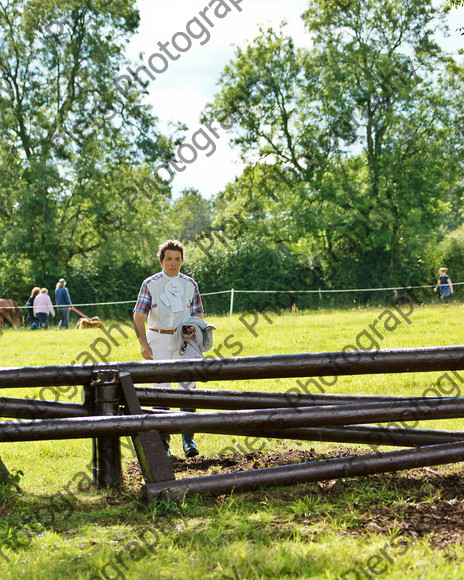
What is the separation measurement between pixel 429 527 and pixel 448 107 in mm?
34300

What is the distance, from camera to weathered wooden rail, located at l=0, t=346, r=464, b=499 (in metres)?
3.90

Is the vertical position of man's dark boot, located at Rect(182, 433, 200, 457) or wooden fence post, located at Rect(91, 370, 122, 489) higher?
wooden fence post, located at Rect(91, 370, 122, 489)

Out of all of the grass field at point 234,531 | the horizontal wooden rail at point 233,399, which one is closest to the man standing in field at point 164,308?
the grass field at point 234,531

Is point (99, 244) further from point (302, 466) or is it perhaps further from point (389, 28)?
point (302, 466)

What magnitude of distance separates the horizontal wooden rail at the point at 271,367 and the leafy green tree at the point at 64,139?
1157 inches

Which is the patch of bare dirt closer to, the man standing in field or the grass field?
the grass field

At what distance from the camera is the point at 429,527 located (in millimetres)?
3324

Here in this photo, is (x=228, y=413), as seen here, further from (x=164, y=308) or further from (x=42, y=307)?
(x=42, y=307)

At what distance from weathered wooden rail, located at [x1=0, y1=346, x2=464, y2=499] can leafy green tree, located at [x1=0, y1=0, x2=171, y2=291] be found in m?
Result: 29.3

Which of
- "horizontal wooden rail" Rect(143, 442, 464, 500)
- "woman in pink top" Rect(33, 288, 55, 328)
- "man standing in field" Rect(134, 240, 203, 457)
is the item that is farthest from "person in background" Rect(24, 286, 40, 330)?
"horizontal wooden rail" Rect(143, 442, 464, 500)

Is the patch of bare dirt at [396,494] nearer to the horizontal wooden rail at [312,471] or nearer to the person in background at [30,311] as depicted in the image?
the horizontal wooden rail at [312,471]

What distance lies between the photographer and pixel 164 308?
587 centimetres

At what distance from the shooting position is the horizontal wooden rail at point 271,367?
13.6 feet

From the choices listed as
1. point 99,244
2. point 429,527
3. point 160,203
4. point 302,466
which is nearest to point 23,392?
point 302,466
